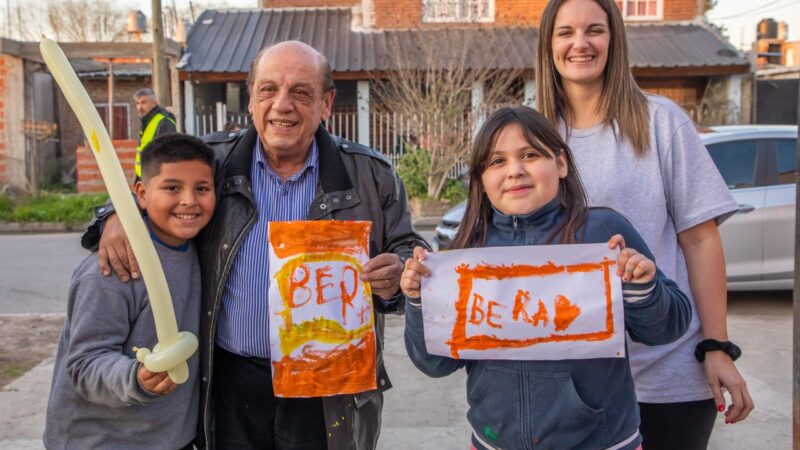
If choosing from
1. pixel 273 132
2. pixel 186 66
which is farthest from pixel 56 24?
pixel 273 132

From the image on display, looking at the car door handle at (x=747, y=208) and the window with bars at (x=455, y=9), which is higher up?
the window with bars at (x=455, y=9)

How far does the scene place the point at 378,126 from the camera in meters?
16.2

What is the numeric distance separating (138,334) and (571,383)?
48.9 inches

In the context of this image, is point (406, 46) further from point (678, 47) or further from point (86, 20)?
point (86, 20)

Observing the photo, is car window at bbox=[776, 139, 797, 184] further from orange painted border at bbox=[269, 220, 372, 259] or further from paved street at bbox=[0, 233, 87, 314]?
paved street at bbox=[0, 233, 87, 314]

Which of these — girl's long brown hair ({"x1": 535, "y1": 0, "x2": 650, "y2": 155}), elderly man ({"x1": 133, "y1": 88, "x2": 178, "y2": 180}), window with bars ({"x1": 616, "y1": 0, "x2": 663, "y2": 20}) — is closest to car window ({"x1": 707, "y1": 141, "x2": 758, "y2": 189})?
girl's long brown hair ({"x1": 535, "y1": 0, "x2": 650, "y2": 155})

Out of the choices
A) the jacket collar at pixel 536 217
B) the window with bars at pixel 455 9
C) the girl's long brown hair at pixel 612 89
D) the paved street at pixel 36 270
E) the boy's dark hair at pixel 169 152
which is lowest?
Result: the paved street at pixel 36 270

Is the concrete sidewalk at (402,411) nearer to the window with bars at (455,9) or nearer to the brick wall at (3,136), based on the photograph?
the brick wall at (3,136)

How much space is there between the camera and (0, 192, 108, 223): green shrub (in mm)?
13031

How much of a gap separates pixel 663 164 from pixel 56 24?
150 ft

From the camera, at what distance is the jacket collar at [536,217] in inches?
74.4

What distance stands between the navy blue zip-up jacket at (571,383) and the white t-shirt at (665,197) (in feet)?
0.65

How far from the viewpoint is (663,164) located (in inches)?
80.1

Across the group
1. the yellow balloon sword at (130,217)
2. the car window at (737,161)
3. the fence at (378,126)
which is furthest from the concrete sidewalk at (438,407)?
the fence at (378,126)
